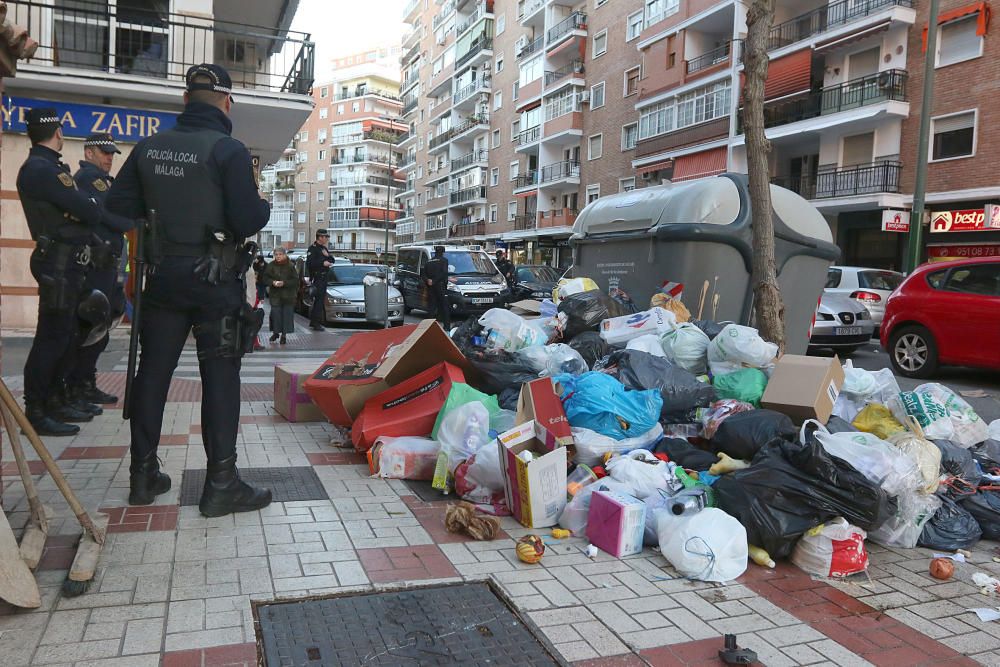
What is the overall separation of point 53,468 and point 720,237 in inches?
230

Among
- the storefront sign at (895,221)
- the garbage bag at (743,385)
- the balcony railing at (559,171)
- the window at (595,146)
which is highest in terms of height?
the window at (595,146)

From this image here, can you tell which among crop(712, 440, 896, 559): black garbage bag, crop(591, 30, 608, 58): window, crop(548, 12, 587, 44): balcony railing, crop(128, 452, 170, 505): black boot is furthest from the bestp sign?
crop(548, 12, 587, 44): balcony railing

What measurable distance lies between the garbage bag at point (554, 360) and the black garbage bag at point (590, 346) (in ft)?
0.89

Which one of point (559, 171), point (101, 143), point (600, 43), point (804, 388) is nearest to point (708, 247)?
point (804, 388)

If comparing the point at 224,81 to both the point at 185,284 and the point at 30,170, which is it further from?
the point at 30,170

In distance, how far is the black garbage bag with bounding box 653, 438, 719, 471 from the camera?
4270 millimetres

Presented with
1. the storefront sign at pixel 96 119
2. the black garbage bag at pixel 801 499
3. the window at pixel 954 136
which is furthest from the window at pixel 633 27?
the black garbage bag at pixel 801 499

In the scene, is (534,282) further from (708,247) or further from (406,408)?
(406,408)

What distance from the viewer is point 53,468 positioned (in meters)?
3.08

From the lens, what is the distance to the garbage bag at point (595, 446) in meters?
4.40

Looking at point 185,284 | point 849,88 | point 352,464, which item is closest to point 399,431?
point 352,464

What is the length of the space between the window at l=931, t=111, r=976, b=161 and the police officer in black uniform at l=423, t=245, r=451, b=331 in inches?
663

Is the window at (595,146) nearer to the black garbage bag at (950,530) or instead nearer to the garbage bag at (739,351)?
the garbage bag at (739,351)

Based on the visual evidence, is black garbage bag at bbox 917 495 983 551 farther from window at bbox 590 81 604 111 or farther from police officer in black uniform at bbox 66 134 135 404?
window at bbox 590 81 604 111
